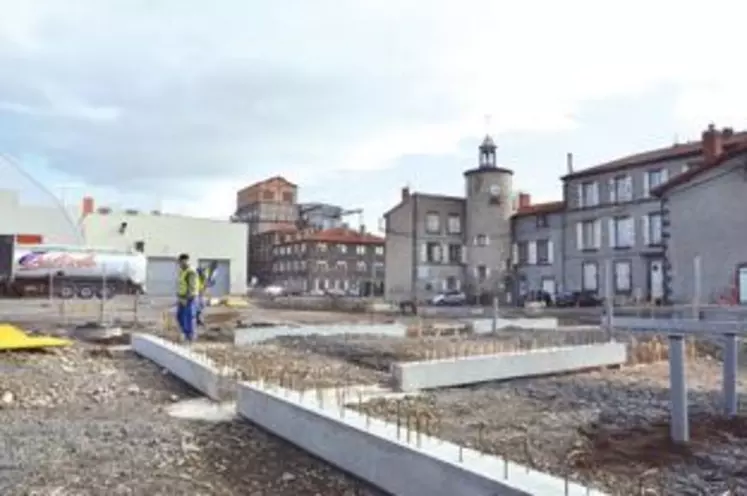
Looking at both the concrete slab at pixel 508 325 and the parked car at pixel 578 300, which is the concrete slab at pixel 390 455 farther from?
Result: the parked car at pixel 578 300

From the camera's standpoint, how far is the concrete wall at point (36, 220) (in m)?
20.6

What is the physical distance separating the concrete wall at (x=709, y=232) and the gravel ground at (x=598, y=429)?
24675 mm

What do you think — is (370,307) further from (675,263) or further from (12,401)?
(12,401)

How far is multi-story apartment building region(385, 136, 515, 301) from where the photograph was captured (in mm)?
57531

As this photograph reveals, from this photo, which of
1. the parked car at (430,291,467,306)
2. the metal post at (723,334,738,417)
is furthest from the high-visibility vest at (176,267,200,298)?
the parked car at (430,291,467,306)

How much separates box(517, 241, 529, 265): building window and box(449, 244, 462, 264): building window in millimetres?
5910

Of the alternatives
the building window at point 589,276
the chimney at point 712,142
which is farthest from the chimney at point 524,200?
the chimney at point 712,142

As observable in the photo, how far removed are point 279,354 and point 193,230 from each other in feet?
164

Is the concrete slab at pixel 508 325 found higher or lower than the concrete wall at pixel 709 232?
lower

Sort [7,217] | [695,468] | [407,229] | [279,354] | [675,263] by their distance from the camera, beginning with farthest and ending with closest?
[407,229], [675,263], [7,217], [279,354], [695,468]

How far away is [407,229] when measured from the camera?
A: 60.3 m

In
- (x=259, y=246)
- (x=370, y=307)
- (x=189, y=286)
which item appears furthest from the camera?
(x=259, y=246)

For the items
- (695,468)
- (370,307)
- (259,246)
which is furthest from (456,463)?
(259,246)

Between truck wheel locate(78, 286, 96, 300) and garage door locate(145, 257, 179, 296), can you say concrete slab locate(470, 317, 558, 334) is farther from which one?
garage door locate(145, 257, 179, 296)
